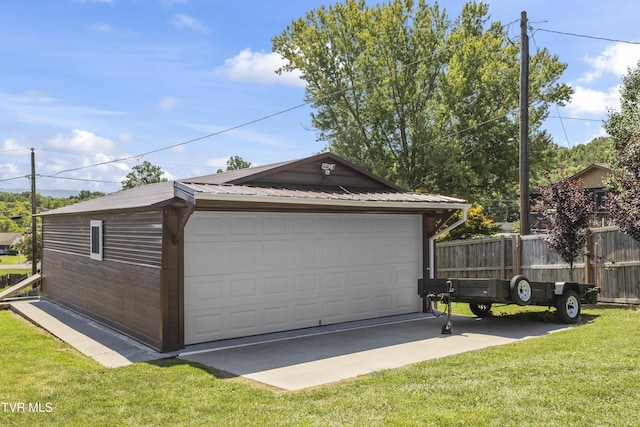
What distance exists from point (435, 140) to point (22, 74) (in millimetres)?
17819

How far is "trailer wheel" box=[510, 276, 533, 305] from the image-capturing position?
9.35 m

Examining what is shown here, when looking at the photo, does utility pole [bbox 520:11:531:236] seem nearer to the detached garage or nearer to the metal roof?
the detached garage

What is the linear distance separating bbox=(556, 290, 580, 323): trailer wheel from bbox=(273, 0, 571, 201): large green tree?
1223 cm

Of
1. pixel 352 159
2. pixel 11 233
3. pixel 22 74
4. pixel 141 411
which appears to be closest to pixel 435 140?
pixel 352 159

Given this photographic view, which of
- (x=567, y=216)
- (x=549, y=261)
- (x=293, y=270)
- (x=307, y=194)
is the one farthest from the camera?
(x=549, y=261)

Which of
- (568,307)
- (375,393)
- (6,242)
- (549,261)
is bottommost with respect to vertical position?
(6,242)

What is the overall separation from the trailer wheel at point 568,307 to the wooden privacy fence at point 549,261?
235 centimetres

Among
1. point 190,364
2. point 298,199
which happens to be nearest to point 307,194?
point 298,199

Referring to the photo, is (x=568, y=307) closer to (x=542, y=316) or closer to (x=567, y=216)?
(x=542, y=316)

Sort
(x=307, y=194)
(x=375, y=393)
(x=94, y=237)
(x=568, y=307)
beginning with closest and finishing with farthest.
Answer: (x=375, y=393), (x=307, y=194), (x=568, y=307), (x=94, y=237)

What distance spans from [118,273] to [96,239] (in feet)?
5.49

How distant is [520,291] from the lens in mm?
9422

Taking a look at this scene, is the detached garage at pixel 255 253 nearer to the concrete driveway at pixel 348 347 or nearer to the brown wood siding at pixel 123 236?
the brown wood siding at pixel 123 236

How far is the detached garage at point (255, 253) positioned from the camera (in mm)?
8289
